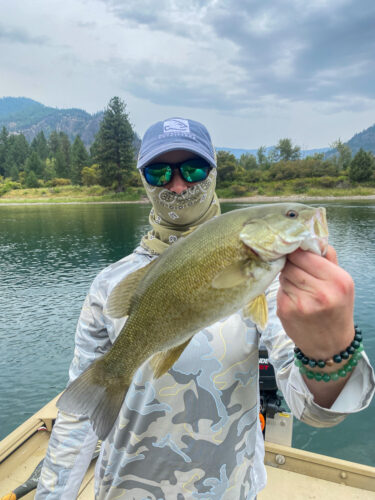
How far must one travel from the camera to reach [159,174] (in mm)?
2342

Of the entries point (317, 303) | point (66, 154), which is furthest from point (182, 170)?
point (66, 154)

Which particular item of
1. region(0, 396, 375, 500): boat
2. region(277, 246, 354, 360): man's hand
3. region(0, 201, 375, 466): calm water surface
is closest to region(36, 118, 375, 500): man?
region(277, 246, 354, 360): man's hand

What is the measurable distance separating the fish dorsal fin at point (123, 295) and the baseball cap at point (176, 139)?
2.63ft

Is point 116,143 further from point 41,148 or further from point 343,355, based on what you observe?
point 343,355

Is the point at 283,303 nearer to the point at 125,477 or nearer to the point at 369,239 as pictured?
the point at 125,477

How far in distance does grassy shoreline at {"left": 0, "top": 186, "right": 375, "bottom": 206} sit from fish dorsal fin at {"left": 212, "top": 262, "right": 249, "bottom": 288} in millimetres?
→ 59370

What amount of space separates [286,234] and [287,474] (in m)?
3.74

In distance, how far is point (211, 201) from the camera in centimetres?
249

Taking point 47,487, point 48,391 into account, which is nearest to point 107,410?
point 47,487

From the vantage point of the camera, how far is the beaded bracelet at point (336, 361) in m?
1.33

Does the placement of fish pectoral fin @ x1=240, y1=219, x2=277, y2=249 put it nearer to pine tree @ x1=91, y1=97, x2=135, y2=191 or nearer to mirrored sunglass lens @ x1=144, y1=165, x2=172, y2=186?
mirrored sunglass lens @ x1=144, y1=165, x2=172, y2=186

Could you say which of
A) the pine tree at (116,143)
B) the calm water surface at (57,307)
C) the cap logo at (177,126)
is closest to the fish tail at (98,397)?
the cap logo at (177,126)

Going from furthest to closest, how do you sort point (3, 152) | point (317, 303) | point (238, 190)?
1. point (3, 152)
2. point (238, 190)
3. point (317, 303)

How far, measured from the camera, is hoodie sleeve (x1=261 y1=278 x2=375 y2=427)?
1.36m
